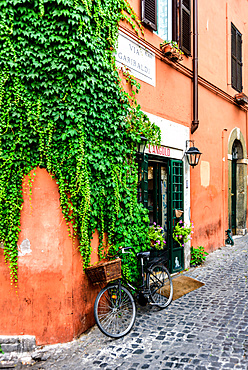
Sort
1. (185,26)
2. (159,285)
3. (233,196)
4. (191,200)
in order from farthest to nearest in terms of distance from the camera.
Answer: (233,196) → (191,200) → (185,26) → (159,285)

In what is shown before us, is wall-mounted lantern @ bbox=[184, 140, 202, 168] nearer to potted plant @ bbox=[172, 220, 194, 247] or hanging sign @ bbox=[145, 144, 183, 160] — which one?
hanging sign @ bbox=[145, 144, 183, 160]

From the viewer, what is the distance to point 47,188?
4074 millimetres

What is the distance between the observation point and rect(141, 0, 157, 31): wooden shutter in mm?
5637

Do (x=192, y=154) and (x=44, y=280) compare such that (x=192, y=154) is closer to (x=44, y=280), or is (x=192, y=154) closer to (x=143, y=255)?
(x=143, y=255)

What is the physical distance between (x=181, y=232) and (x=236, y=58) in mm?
6836

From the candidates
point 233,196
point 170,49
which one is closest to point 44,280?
point 170,49

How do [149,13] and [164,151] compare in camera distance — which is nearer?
[149,13]

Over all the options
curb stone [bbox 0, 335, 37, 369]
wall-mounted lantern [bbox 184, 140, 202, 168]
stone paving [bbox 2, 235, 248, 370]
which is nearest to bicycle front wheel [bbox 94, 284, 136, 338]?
stone paving [bbox 2, 235, 248, 370]

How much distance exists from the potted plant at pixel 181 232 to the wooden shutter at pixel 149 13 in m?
3.99

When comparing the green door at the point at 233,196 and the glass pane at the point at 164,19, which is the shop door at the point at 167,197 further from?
the green door at the point at 233,196

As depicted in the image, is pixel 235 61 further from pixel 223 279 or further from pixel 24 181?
pixel 24 181

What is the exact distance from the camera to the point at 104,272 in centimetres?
393

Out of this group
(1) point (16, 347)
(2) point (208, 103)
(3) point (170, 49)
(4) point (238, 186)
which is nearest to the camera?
(1) point (16, 347)

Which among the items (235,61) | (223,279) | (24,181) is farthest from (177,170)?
(235,61)
